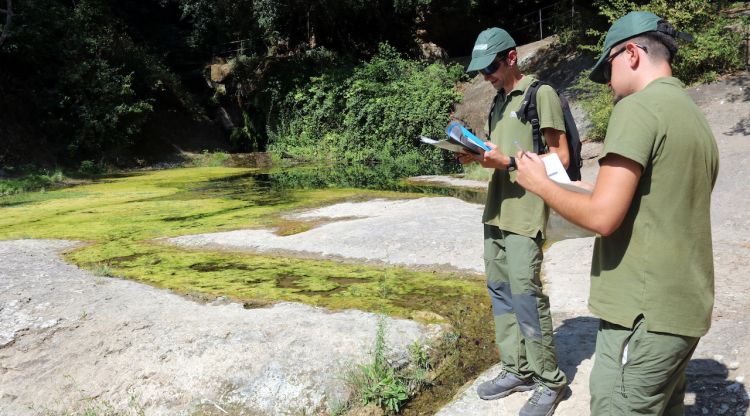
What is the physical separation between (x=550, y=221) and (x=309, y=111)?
1956cm

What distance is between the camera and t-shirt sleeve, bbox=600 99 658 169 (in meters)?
1.50

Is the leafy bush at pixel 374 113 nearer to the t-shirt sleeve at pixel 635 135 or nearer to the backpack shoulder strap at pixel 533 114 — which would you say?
the backpack shoulder strap at pixel 533 114

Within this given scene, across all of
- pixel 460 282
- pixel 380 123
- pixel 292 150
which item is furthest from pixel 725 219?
pixel 292 150

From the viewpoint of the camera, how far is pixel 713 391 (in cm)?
270

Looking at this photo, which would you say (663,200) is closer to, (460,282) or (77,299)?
(460,282)

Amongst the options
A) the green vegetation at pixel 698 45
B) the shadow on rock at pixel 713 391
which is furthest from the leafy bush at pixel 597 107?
the shadow on rock at pixel 713 391

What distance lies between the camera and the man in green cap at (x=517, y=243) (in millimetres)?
2586

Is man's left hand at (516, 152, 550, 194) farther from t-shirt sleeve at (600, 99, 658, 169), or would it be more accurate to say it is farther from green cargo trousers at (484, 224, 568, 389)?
green cargo trousers at (484, 224, 568, 389)

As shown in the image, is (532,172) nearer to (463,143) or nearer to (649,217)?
(649,217)

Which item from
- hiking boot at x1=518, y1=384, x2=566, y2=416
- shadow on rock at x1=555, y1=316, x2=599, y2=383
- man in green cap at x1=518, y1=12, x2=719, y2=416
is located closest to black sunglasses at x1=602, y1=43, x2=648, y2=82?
man in green cap at x1=518, y1=12, x2=719, y2=416

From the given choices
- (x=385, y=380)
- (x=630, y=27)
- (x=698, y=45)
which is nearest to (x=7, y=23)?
(x=698, y=45)

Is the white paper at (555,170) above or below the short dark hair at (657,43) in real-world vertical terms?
below

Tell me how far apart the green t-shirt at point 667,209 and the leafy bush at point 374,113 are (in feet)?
44.0

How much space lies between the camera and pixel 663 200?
1.57m
